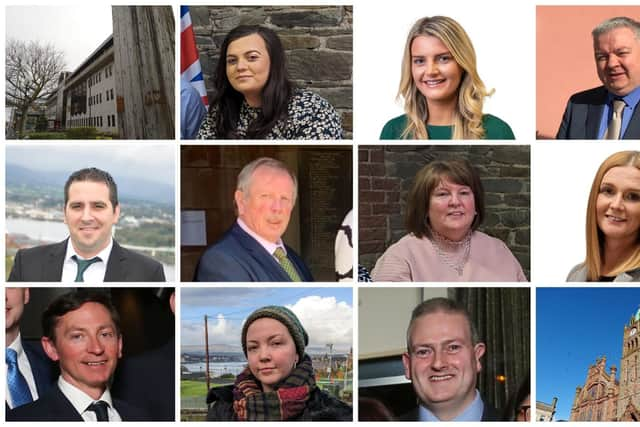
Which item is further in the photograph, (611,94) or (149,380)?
(149,380)

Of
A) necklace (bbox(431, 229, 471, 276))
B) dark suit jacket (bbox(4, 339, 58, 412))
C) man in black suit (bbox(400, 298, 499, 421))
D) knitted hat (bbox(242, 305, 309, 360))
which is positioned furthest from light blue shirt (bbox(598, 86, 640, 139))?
dark suit jacket (bbox(4, 339, 58, 412))

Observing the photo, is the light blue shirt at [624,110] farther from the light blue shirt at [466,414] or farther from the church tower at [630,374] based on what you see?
the light blue shirt at [466,414]

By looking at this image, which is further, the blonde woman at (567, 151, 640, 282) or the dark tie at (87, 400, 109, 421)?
the dark tie at (87, 400, 109, 421)

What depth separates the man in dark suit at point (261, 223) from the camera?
4371 mm

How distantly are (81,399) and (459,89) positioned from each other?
2252mm

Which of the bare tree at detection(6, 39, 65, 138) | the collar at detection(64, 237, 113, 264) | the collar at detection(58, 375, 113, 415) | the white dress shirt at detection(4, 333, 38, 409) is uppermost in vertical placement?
the bare tree at detection(6, 39, 65, 138)

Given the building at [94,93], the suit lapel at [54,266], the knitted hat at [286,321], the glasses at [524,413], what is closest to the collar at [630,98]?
the glasses at [524,413]

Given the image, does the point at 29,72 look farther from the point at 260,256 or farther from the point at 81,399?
the point at 81,399

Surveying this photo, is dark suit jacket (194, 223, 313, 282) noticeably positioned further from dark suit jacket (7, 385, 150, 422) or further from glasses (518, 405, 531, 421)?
glasses (518, 405, 531, 421)

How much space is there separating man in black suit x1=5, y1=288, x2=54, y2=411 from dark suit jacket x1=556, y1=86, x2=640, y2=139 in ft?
8.47

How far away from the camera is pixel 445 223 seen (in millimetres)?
4375

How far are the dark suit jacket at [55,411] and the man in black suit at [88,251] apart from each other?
546mm

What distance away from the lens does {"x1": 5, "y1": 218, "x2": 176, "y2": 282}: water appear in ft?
14.3

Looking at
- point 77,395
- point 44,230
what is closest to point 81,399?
point 77,395
